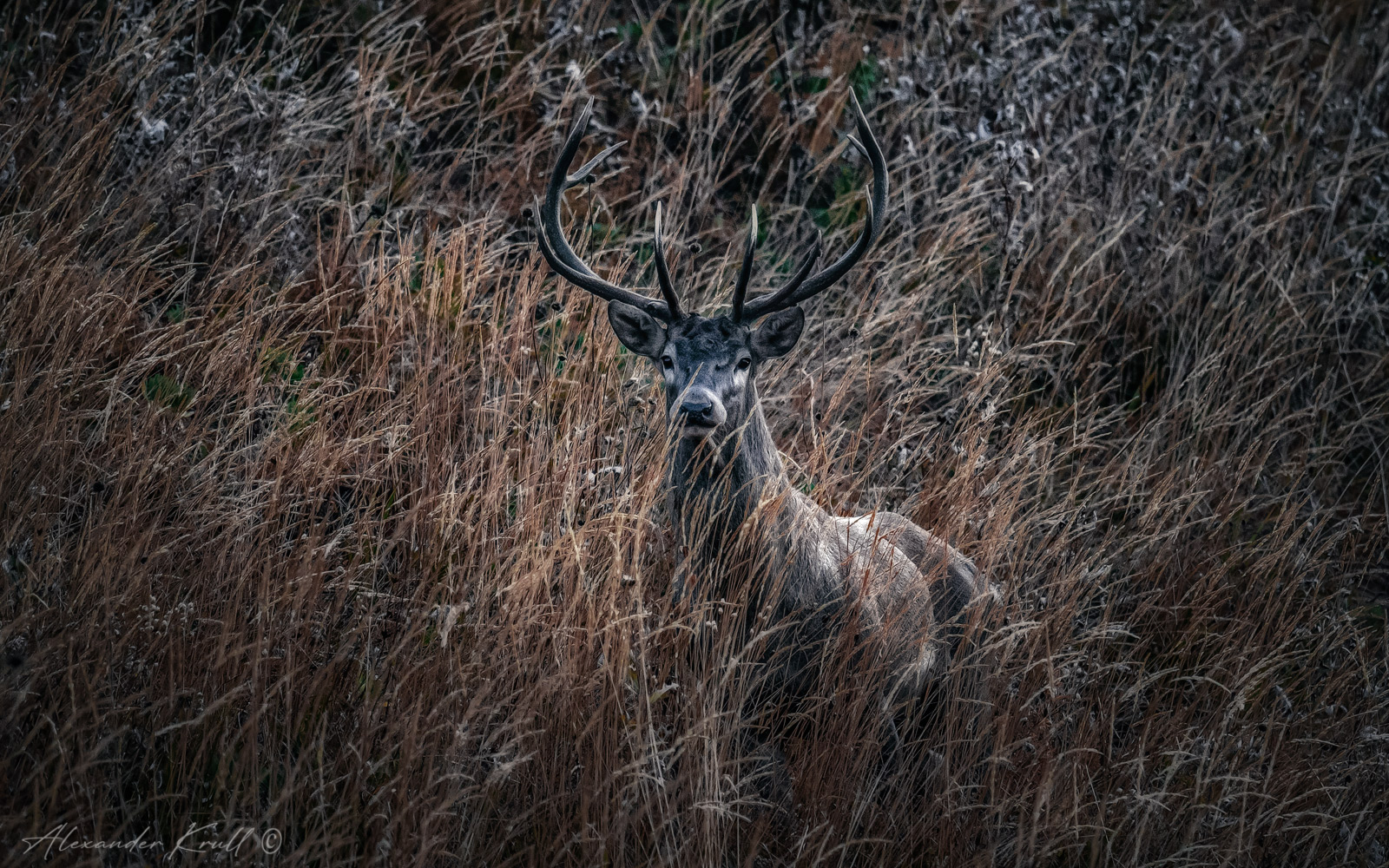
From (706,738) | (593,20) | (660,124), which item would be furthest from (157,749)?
(593,20)

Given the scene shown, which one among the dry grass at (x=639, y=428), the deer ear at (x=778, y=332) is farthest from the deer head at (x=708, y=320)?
the dry grass at (x=639, y=428)

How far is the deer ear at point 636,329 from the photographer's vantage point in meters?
3.88

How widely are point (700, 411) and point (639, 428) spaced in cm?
86

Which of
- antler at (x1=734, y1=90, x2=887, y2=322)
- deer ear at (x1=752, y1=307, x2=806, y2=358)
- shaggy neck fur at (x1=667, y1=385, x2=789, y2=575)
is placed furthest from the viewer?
deer ear at (x1=752, y1=307, x2=806, y2=358)

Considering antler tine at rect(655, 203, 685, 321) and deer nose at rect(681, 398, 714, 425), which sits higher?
antler tine at rect(655, 203, 685, 321)

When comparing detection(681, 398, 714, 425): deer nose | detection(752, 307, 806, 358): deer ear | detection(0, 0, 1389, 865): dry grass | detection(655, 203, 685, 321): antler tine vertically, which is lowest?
detection(0, 0, 1389, 865): dry grass

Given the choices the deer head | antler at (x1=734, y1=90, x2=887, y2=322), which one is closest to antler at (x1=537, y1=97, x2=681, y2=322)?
the deer head

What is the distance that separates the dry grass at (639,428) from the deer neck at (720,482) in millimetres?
213

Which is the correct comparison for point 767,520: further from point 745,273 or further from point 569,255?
point 569,255

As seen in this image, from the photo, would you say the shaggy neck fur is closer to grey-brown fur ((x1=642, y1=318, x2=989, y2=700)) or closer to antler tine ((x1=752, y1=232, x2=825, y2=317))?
grey-brown fur ((x1=642, y1=318, x2=989, y2=700))

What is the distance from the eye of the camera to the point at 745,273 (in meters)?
3.52

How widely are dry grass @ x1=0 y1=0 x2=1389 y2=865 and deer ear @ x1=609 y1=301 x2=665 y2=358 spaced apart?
268 mm

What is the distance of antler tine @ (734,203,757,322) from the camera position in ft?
11.2

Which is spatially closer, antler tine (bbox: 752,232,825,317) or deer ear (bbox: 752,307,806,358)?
antler tine (bbox: 752,232,825,317)
